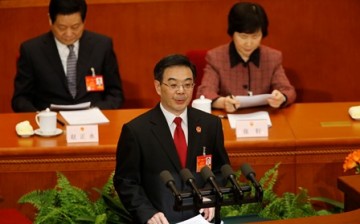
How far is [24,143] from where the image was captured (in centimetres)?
420

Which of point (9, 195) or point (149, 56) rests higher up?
point (149, 56)

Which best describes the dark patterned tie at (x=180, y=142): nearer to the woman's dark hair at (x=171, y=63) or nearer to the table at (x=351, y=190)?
the woman's dark hair at (x=171, y=63)

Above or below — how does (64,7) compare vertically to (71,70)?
above

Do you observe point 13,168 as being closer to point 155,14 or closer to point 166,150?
point 166,150

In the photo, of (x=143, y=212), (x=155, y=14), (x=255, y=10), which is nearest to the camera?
(x=143, y=212)

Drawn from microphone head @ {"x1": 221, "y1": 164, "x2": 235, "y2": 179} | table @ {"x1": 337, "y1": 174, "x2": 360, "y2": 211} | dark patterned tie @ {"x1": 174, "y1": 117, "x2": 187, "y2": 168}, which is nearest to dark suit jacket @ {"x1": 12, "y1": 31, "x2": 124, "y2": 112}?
dark patterned tie @ {"x1": 174, "y1": 117, "x2": 187, "y2": 168}

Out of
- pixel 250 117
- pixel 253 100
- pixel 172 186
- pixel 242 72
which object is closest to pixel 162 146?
pixel 172 186

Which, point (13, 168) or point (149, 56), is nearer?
point (13, 168)

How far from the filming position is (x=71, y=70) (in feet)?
16.9

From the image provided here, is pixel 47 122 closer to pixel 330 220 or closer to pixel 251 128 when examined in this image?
pixel 251 128

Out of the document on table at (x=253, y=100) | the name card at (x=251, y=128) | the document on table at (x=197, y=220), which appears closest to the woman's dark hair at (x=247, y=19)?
A: the document on table at (x=253, y=100)

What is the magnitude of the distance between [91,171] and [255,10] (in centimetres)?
137

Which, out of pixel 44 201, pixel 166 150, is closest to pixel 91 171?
pixel 44 201

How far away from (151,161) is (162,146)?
0.26 ft
